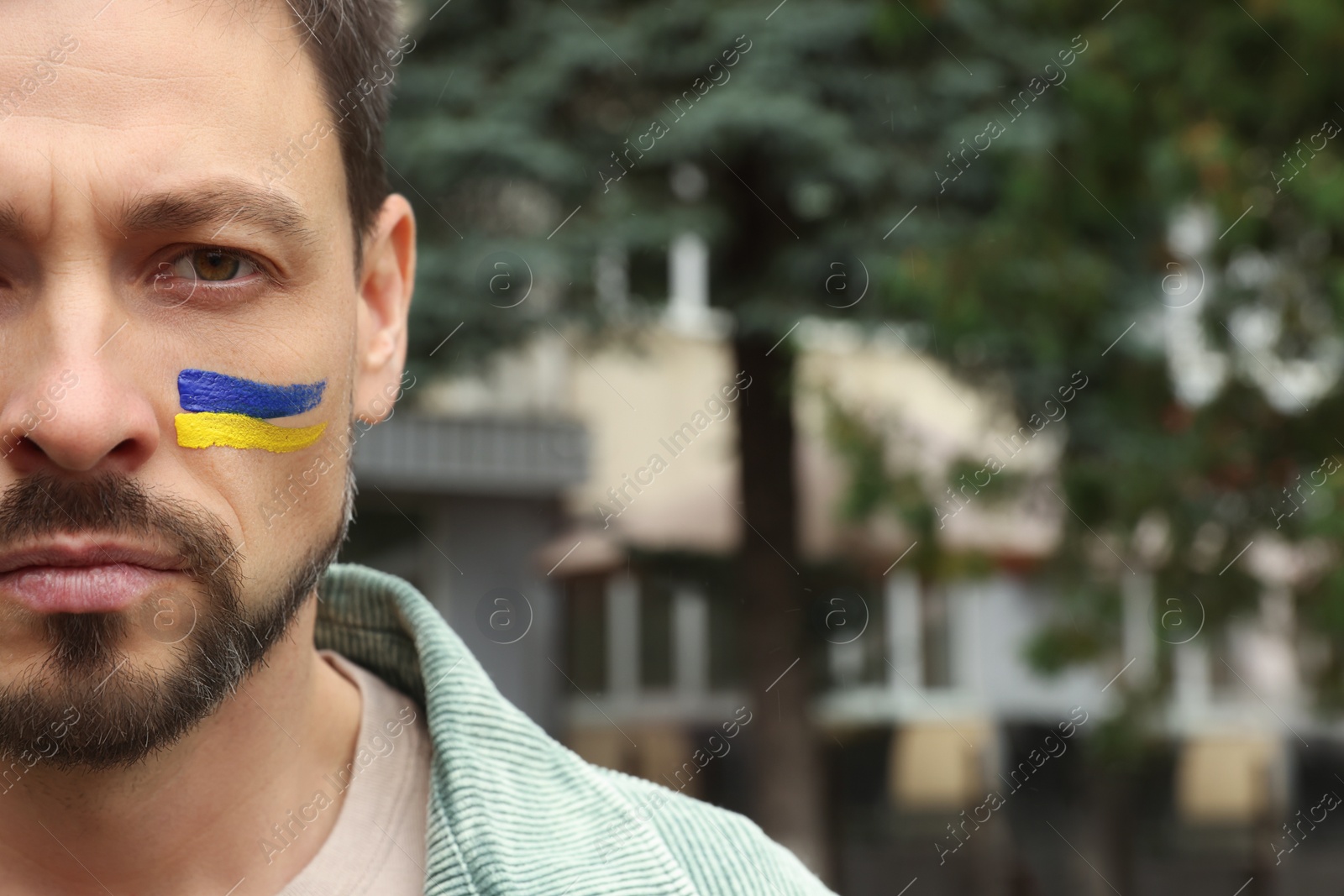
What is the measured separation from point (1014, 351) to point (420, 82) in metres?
3.63

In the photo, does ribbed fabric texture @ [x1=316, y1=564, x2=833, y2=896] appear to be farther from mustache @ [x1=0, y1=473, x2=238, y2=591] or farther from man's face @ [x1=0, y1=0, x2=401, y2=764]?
mustache @ [x1=0, y1=473, x2=238, y2=591]

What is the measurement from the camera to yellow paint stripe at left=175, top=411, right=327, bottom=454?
1.55 m

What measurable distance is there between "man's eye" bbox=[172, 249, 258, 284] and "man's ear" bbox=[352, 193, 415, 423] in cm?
20

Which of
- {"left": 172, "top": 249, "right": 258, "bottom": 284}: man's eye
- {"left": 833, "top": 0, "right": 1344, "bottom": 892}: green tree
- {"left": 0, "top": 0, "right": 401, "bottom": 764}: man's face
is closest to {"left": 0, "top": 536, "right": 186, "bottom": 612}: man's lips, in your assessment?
{"left": 0, "top": 0, "right": 401, "bottom": 764}: man's face

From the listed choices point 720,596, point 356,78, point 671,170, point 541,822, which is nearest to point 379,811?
point 541,822

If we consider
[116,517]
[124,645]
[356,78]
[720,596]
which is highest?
[356,78]

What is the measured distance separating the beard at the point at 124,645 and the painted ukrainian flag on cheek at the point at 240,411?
0.27 ft

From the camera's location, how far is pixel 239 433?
1.59m

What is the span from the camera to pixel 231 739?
167cm

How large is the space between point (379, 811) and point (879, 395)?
358 inches

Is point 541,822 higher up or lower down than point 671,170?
higher up

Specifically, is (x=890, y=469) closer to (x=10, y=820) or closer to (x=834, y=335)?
(x=834, y=335)

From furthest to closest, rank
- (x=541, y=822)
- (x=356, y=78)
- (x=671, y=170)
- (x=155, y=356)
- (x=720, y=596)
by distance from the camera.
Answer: (x=720, y=596), (x=671, y=170), (x=356, y=78), (x=541, y=822), (x=155, y=356)

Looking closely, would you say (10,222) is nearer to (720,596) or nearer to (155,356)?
(155,356)
